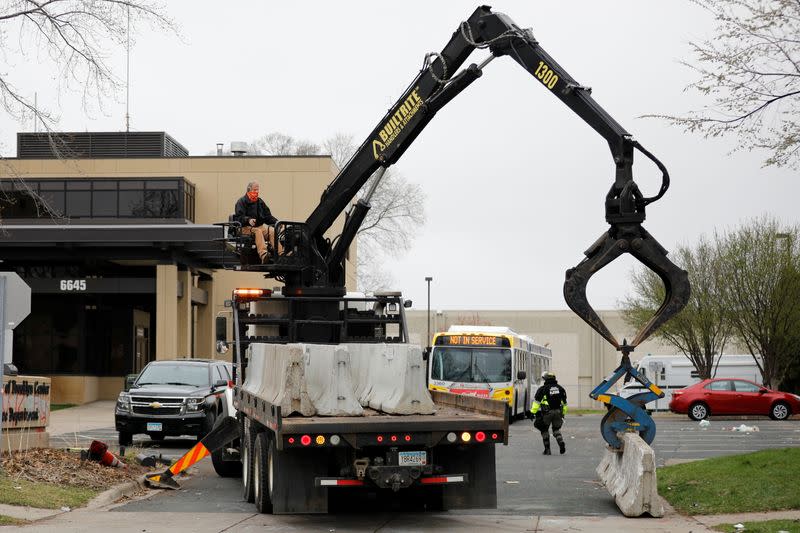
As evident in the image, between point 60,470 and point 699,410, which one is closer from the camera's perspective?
point 60,470

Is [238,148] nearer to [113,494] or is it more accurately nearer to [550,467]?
[550,467]

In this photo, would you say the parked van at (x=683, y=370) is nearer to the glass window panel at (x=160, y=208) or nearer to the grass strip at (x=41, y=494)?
the glass window panel at (x=160, y=208)

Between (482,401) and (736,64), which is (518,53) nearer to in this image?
(736,64)

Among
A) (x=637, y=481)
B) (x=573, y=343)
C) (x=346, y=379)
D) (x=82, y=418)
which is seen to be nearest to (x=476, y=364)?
(x=82, y=418)

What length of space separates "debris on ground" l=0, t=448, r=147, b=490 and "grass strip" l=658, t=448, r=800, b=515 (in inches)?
307

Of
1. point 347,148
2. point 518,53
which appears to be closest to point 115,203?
point 347,148

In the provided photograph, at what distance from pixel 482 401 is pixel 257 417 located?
2596 millimetres

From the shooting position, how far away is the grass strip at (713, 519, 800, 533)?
1206 cm

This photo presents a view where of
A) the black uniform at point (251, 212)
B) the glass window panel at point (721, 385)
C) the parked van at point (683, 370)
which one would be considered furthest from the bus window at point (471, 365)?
the parked van at point (683, 370)

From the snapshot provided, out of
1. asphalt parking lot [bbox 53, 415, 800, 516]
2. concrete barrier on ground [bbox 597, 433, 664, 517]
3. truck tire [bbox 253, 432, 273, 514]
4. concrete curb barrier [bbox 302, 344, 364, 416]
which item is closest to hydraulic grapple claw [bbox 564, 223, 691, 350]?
concrete barrier on ground [bbox 597, 433, 664, 517]

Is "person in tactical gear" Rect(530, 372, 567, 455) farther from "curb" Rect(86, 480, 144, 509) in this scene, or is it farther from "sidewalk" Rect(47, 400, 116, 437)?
"sidewalk" Rect(47, 400, 116, 437)

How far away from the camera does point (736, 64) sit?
15.6 metres

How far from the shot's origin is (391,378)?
12914mm

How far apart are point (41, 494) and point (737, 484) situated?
888 centimetres
